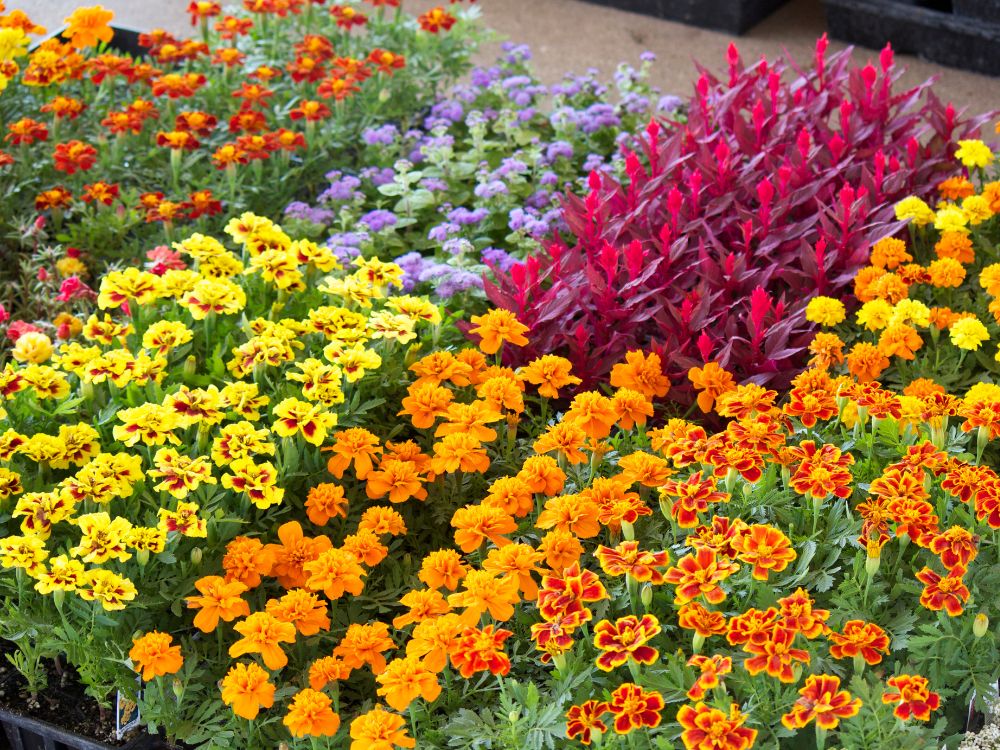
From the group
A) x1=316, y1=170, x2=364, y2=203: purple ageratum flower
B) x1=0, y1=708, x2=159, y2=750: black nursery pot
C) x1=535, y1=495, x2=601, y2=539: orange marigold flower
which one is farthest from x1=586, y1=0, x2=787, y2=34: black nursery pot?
x1=0, y1=708, x2=159, y2=750: black nursery pot

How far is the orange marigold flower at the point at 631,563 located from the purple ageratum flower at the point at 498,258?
137cm

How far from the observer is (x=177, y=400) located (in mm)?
2055

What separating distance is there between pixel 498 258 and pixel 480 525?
4.18 ft

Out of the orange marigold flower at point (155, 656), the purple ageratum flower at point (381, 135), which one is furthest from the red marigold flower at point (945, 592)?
the purple ageratum flower at point (381, 135)

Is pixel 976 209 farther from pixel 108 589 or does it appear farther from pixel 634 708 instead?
pixel 108 589

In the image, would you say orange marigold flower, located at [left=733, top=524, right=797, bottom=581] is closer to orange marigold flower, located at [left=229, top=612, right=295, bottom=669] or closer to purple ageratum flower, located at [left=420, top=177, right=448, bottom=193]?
orange marigold flower, located at [left=229, top=612, right=295, bottom=669]

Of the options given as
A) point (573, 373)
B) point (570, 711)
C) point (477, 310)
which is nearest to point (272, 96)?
point (477, 310)

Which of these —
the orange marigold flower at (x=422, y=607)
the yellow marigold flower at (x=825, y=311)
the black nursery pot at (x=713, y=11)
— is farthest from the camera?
the black nursery pot at (x=713, y=11)

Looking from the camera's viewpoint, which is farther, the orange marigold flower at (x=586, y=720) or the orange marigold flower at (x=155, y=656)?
the orange marigold flower at (x=155, y=656)

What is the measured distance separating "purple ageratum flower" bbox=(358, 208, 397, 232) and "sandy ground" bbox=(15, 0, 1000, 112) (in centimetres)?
209

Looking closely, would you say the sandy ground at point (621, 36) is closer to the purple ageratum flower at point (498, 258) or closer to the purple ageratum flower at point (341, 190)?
the purple ageratum flower at point (341, 190)

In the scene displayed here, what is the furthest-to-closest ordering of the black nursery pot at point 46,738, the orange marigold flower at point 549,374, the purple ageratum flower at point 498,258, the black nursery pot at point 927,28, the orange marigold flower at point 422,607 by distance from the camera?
the black nursery pot at point 927,28 < the purple ageratum flower at point 498,258 < the orange marigold flower at point 549,374 < the black nursery pot at point 46,738 < the orange marigold flower at point 422,607

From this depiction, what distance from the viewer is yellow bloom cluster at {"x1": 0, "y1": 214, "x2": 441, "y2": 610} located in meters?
1.91

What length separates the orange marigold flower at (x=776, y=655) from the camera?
1.56 meters
